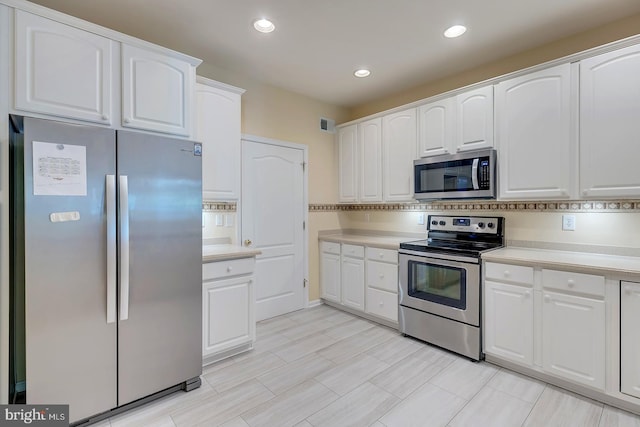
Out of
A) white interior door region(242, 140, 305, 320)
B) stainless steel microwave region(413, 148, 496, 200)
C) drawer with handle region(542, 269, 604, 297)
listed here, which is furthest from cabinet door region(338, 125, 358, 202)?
drawer with handle region(542, 269, 604, 297)

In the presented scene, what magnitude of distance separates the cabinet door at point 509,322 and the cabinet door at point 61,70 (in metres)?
3.04

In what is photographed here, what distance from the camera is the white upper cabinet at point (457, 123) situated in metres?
2.75

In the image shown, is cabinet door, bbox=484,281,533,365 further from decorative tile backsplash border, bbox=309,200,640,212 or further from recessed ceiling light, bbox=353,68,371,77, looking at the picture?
recessed ceiling light, bbox=353,68,371,77

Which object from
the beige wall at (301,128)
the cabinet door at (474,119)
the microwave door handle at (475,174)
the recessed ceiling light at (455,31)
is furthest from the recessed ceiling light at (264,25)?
the microwave door handle at (475,174)

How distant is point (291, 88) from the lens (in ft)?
12.0

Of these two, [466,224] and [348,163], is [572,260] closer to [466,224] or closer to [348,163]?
[466,224]

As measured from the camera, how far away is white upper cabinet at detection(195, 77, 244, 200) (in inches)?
105

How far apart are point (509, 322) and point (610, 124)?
158cm

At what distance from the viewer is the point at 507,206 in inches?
114

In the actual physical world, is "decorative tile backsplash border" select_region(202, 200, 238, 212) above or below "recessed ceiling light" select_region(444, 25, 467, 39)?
below

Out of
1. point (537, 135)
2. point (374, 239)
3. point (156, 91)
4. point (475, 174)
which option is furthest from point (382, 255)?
point (156, 91)

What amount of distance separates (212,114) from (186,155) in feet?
2.59

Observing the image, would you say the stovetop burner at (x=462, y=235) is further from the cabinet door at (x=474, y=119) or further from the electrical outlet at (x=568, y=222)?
the cabinet door at (x=474, y=119)

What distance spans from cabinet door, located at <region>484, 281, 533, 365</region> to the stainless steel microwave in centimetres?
83
